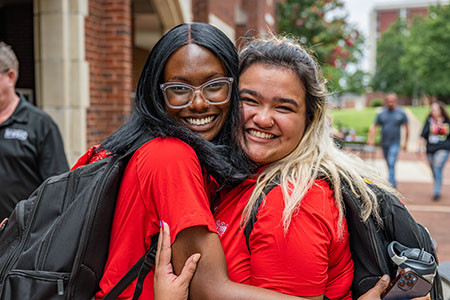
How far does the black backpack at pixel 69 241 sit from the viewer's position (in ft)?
5.07

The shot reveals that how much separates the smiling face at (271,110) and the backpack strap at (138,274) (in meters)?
0.62

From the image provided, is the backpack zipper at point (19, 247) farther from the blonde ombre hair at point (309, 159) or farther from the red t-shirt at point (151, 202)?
the blonde ombre hair at point (309, 159)

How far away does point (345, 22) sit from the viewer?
15.6 meters

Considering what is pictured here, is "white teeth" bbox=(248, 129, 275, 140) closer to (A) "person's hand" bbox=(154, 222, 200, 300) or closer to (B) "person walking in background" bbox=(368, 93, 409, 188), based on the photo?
(A) "person's hand" bbox=(154, 222, 200, 300)

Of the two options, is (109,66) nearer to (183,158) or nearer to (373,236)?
(183,158)

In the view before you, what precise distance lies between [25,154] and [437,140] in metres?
8.14

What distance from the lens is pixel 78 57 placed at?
17.9 feet

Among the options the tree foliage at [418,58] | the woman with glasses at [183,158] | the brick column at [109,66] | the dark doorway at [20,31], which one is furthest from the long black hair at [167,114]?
the tree foliage at [418,58]

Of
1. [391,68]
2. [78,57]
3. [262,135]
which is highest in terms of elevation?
[391,68]

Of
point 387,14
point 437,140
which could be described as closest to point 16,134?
point 437,140

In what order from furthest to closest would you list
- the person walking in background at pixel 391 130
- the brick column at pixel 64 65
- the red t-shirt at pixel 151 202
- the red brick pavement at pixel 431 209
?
the person walking in background at pixel 391 130, the red brick pavement at pixel 431 209, the brick column at pixel 64 65, the red t-shirt at pixel 151 202

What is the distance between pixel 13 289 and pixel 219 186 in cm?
82

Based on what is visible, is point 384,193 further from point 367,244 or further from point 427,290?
point 427,290

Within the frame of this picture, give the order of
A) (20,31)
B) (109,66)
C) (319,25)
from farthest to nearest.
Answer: (319,25) → (20,31) → (109,66)
